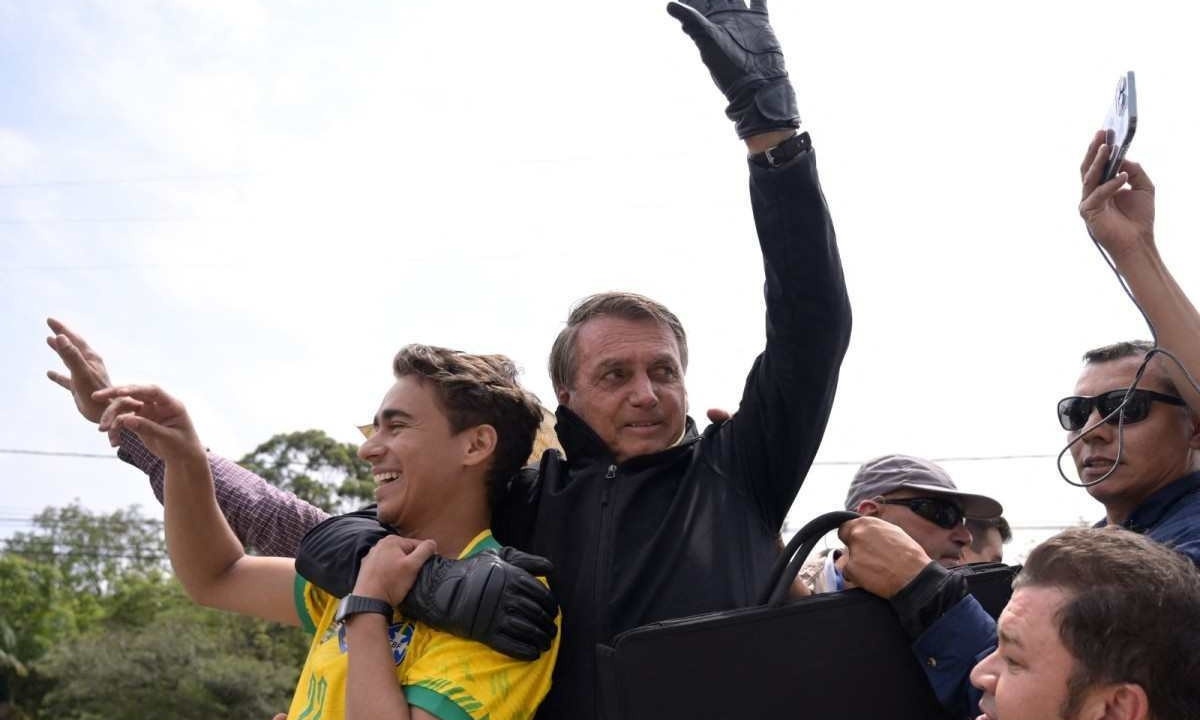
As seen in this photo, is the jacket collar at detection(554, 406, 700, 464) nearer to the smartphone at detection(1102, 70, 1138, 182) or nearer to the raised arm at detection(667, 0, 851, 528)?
the raised arm at detection(667, 0, 851, 528)

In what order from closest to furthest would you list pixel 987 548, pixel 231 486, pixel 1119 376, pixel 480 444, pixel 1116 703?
pixel 1116 703
pixel 480 444
pixel 1119 376
pixel 231 486
pixel 987 548

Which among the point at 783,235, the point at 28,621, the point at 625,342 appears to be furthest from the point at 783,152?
the point at 28,621

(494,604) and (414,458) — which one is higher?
(414,458)

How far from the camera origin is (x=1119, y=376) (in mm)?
2900

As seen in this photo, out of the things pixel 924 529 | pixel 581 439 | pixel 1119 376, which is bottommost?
pixel 924 529

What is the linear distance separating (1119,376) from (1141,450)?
0.20 m

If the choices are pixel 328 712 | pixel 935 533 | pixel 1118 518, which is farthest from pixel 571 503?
pixel 935 533

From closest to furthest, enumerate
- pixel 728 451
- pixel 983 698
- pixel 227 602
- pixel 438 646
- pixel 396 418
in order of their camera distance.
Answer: pixel 983 698 → pixel 438 646 → pixel 728 451 → pixel 396 418 → pixel 227 602


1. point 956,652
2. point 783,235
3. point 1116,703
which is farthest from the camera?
point 783,235

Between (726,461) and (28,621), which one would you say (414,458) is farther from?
(28,621)

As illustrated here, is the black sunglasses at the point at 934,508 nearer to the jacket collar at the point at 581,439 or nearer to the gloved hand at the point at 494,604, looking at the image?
the jacket collar at the point at 581,439

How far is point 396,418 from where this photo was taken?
2.76 m

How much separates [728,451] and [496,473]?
22.6 inches

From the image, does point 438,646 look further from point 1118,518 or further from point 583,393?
point 1118,518
